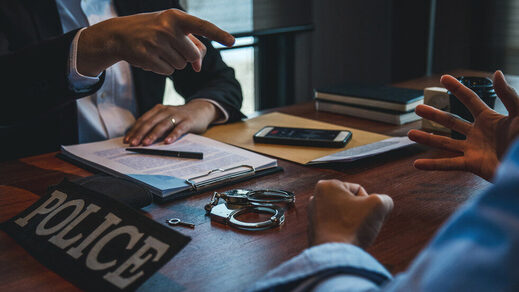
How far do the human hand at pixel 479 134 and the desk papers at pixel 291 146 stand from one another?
161mm

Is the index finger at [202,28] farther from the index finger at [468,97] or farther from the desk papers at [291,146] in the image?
the index finger at [468,97]

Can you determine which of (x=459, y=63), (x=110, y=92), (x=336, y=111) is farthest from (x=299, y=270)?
(x=459, y=63)

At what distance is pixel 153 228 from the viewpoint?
0.61m

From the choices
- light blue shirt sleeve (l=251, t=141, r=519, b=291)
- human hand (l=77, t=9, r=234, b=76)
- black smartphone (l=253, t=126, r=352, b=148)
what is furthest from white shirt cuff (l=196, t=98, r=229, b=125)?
light blue shirt sleeve (l=251, t=141, r=519, b=291)

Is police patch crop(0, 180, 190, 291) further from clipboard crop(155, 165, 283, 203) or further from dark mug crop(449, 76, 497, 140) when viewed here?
dark mug crop(449, 76, 497, 140)

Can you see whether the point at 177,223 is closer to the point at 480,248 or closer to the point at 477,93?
the point at 480,248

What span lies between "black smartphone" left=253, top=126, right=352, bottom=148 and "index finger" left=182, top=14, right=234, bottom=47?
13.0 inches

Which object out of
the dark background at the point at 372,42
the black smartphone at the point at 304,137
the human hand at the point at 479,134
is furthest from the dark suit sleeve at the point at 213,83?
the dark background at the point at 372,42

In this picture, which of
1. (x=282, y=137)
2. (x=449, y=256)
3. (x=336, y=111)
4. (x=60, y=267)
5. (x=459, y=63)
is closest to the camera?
(x=449, y=256)

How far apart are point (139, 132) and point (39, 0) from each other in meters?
0.52

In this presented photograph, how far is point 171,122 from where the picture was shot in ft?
4.18

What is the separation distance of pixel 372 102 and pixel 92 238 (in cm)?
97

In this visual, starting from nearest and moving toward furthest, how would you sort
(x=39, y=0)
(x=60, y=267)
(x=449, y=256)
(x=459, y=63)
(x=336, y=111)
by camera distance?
(x=449, y=256) < (x=60, y=267) < (x=39, y=0) < (x=336, y=111) < (x=459, y=63)

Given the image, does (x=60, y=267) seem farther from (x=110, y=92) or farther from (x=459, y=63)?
(x=459, y=63)
